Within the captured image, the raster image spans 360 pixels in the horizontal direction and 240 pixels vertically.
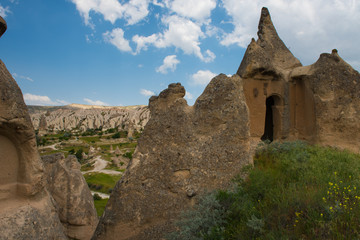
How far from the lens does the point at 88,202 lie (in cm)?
782

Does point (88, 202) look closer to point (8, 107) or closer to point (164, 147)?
point (164, 147)

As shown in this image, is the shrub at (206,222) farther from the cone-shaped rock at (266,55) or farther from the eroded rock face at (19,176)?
the cone-shaped rock at (266,55)

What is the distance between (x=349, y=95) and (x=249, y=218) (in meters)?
6.25

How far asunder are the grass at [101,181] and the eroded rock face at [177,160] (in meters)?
17.8

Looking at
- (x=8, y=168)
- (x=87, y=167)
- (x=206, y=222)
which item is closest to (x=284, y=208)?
(x=206, y=222)

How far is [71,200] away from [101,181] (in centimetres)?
1900

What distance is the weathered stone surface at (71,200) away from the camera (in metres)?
7.40

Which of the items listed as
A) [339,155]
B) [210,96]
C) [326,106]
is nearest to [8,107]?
[210,96]

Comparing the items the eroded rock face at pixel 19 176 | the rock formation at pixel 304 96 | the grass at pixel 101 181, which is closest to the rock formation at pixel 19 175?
the eroded rock face at pixel 19 176

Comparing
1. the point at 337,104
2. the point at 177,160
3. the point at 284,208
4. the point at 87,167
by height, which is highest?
the point at 337,104

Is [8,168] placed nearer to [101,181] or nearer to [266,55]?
[266,55]

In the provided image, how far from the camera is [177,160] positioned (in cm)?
550

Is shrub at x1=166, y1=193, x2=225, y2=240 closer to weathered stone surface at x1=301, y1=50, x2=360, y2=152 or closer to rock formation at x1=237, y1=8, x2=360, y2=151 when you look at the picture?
rock formation at x1=237, y1=8, x2=360, y2=151

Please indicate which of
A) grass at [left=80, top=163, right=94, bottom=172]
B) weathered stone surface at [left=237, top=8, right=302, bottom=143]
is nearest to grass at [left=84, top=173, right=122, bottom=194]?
grass at [left=80, top=163, right=94, bottom=172]
